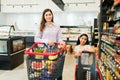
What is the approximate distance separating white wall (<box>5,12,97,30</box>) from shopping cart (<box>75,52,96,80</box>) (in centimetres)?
1080

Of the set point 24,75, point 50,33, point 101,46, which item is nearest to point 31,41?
point 101,46

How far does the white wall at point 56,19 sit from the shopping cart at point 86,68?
1080 cm

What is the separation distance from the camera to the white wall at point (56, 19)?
13.7 meters

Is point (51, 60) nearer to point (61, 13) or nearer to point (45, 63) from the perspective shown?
point (45, 63)

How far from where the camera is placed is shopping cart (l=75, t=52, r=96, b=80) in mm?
2888

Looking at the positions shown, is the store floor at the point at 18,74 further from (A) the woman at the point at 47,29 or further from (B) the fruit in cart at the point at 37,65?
(B) the fruit in cart at the point at 37,65

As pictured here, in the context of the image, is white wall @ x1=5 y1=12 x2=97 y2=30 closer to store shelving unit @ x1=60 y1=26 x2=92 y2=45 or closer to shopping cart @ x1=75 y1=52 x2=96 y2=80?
store shelving unit @ x1=60 y1=26 x2=92 y2=45

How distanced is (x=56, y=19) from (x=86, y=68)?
444 inches

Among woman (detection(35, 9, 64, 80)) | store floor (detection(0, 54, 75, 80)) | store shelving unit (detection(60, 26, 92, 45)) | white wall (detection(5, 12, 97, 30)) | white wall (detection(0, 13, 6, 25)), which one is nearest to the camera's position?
woman (detection(35, 9, 64, 80))

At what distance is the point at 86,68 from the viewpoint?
9.71 feet

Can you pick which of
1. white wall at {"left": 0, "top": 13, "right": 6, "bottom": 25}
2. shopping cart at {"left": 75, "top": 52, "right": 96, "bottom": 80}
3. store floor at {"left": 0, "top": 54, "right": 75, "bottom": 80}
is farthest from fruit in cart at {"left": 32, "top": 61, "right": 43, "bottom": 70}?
white wall at {"left": 0, "top": 13, "right": 6, "bottom": 25}

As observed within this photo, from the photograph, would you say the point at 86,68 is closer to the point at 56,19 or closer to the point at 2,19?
the point at 56,19

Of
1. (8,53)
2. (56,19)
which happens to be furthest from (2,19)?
(8,53)

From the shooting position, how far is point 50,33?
288 cm
